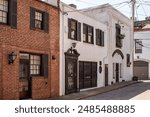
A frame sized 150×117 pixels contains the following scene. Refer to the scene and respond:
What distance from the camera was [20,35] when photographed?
14.5m

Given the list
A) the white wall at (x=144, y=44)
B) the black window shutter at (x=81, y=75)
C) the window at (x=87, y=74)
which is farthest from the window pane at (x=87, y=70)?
the white wall at (x=144, y=44)

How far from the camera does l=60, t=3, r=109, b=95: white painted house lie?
1872 centimetres

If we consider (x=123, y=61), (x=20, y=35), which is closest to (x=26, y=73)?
(x=20, y=35)

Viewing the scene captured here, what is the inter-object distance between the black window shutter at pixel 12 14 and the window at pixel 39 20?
140cm

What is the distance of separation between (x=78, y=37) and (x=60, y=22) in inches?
112

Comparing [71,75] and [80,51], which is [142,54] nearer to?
[80,51]

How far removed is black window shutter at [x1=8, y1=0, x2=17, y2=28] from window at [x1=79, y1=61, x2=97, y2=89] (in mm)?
8289

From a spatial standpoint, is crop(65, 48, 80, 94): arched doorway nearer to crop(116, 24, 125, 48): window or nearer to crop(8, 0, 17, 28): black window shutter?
crop(8, 0, 17, 28): black window shutter

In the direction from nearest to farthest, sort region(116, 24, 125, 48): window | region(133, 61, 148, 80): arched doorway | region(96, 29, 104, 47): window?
region(96, 29, 104, 47): window < region(116, 24, 125, 48): window < region(133, 61, 148, 80): arched doorway

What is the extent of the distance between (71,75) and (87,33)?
14.2 ft

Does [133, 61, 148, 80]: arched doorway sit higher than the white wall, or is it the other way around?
the white wall

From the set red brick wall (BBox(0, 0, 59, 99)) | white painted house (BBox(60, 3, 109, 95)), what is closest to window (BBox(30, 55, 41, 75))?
red brick wall (BBox(0, 0, 59, 99))

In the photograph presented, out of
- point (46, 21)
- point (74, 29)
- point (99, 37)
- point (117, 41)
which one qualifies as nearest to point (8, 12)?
point (46, 21)

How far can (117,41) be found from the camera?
30.9m
